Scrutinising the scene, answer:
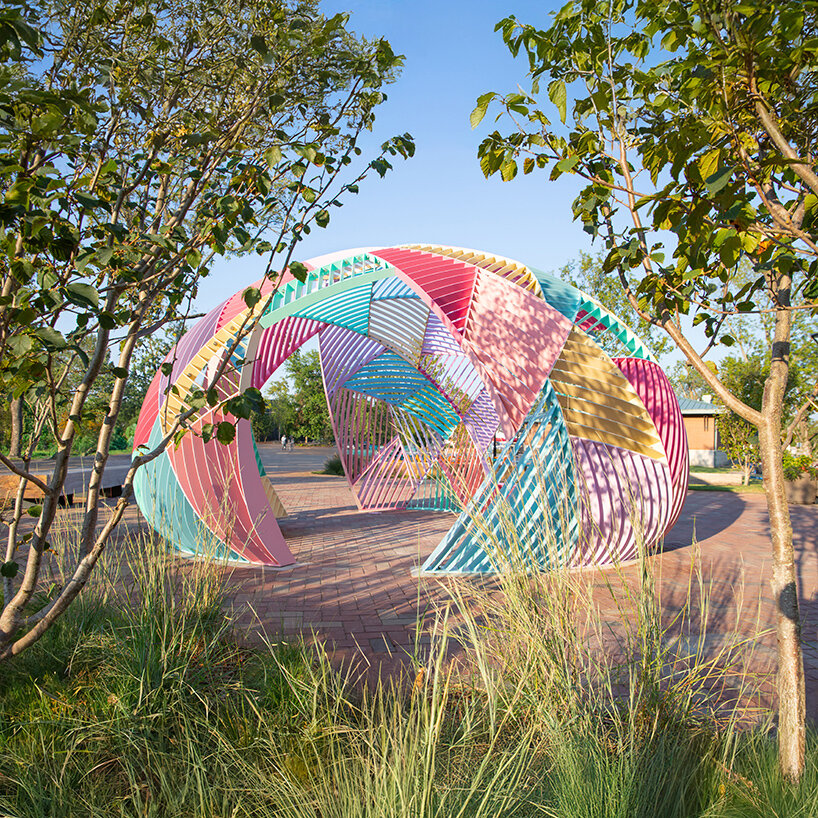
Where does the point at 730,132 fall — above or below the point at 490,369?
above

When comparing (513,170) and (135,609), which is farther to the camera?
(135,609)

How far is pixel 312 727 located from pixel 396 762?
77 centimetres

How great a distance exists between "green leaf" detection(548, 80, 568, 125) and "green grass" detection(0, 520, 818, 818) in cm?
180

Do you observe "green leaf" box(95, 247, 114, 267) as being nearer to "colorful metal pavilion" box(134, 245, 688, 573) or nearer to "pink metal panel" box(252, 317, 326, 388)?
"colorful metal pavilion" box(134, 245, 688, 573)

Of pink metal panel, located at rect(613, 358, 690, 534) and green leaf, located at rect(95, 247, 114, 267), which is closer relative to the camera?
green leaf, located at rect(95, 247, 114, 267)

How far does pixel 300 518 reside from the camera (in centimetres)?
1043

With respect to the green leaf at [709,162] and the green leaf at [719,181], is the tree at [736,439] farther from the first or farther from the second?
the green leaf at [719,181]

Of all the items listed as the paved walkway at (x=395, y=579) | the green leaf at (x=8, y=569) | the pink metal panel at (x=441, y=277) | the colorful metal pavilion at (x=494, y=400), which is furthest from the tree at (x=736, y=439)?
the green leaf at (x=8, y=569)

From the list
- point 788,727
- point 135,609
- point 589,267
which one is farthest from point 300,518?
point 589,267

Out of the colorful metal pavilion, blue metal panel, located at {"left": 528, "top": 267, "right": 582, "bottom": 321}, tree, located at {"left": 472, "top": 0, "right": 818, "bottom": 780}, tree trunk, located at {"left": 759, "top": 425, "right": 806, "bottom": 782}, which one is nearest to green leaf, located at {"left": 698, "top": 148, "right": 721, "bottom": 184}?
tree, located at {"left": 472, "top": 0, "right": 818, "bottom": 780}

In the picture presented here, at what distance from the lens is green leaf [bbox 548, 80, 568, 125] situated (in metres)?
2.20

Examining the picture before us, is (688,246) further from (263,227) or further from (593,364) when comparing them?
(593,364)

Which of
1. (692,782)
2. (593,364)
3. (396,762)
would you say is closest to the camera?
(396,762)

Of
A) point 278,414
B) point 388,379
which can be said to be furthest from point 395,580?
point 278,414
